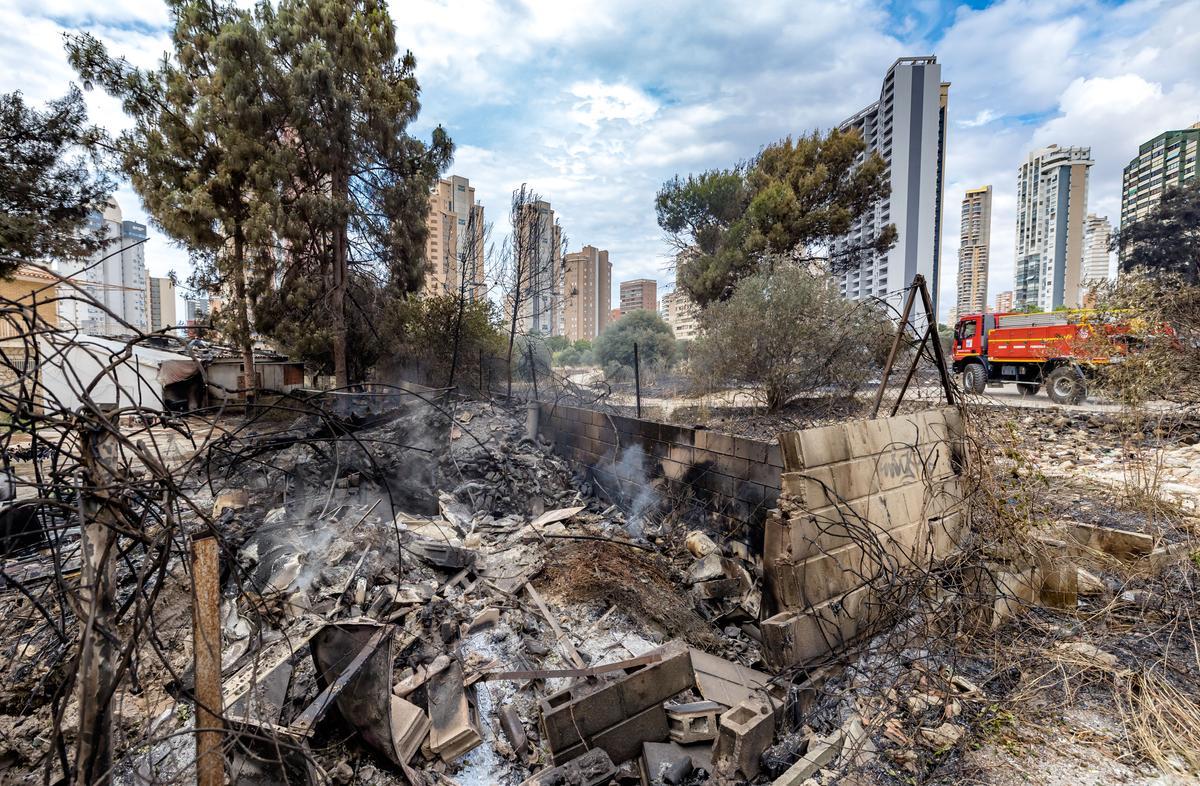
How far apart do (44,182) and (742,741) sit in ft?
46.7

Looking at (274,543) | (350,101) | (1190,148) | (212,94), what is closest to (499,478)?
(274,543)

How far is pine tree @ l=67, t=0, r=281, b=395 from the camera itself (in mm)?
11398

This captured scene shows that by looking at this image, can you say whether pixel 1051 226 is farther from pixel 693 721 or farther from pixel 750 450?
pixel 693 721

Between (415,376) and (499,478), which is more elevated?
(415,376)

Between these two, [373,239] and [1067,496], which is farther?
[373,239]

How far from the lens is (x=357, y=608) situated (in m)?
4.03

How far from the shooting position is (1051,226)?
48469 millimetres

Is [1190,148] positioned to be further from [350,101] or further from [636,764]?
[636,764]

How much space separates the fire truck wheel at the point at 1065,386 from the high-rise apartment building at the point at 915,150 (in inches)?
1114

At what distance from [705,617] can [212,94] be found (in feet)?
47.8

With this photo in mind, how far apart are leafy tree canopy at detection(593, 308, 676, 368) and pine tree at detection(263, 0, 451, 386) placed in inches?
440

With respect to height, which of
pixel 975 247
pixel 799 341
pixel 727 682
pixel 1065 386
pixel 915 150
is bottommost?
pixel 727 682

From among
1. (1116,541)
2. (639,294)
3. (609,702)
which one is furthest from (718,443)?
(639,294)

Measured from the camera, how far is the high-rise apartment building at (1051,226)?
46.0 m
